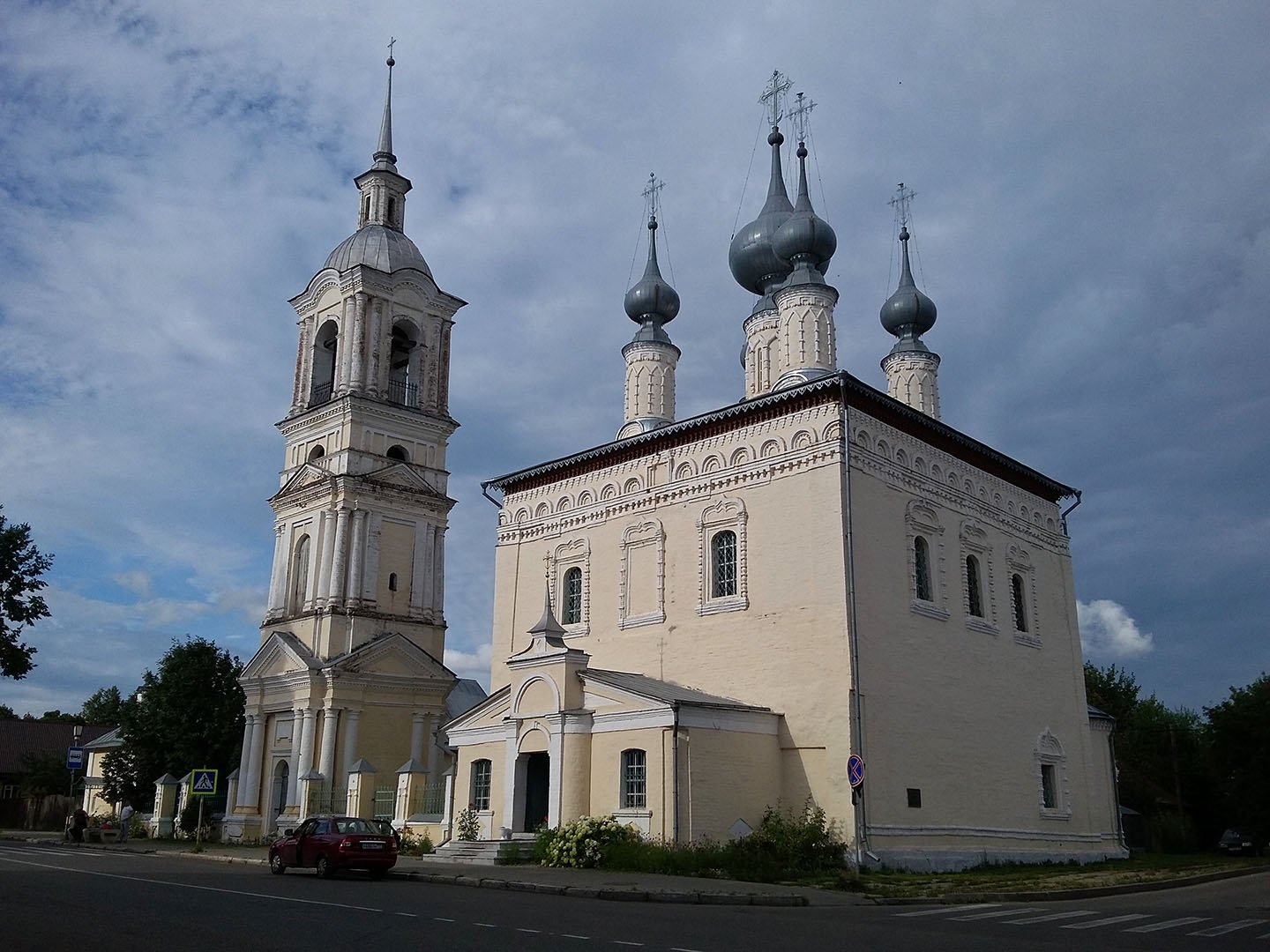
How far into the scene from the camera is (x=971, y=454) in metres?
25.0

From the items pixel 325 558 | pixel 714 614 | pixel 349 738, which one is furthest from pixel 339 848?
pixel 325 558

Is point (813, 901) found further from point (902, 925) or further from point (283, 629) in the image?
point (283, 629)

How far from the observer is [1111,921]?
12617 mm

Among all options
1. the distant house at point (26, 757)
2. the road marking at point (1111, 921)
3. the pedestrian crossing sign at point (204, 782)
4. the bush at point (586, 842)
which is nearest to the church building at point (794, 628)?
the bush at point (586, 842)

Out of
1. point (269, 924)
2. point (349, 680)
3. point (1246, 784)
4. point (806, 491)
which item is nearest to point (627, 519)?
point (806, 491)

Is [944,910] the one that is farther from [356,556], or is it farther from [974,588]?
[356,556]

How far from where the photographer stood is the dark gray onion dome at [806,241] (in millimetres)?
25109

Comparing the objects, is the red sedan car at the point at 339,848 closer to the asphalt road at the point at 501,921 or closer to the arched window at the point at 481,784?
the asphalt road at the point at 501,921

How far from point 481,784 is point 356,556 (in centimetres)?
1133

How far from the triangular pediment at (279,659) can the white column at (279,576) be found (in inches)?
48.3

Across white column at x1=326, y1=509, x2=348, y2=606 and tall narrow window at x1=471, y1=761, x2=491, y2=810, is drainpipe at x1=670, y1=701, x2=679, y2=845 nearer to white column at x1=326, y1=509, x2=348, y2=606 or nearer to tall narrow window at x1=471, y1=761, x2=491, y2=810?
tall narrow window at x1=471, y1=761, x2=491, y2=810

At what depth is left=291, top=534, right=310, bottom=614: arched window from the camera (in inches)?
1275

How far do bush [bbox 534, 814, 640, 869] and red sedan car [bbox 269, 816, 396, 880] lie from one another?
2787 millimetres

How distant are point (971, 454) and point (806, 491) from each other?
562cm
